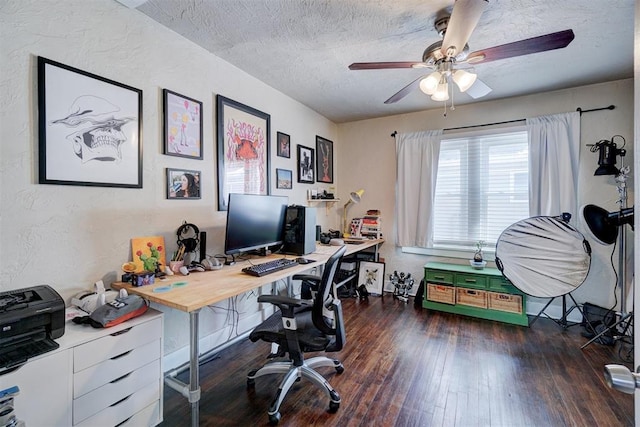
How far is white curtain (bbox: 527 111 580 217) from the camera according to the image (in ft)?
9.66

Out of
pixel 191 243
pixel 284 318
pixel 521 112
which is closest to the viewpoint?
pixel 284 318

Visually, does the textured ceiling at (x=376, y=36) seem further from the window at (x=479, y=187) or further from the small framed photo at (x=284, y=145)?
the window at (x=479, y=187)

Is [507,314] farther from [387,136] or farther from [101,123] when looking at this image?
[101,123]

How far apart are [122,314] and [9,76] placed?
126 centimetres

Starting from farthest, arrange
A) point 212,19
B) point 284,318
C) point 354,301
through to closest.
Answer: point 354,301, point 212,19, point 284,318

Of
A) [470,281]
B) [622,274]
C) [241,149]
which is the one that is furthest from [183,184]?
[622,274]

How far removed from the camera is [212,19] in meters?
1.91

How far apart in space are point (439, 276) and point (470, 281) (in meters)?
0.32

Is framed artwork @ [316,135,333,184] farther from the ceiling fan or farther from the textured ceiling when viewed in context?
the ceiling fan

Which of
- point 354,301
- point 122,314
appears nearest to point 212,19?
point 122,314

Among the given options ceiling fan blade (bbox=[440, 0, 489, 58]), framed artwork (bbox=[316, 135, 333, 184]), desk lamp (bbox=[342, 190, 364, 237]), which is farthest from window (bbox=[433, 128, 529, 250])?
ceiling fan blade (bbox=[440, 0, 489, 58])

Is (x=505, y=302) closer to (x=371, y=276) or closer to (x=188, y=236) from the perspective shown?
(x=371, y=276)

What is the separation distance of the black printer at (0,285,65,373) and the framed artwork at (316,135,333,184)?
9.72 feet

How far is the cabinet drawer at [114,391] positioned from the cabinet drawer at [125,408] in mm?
23
